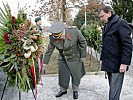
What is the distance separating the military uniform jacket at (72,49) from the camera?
482 cm

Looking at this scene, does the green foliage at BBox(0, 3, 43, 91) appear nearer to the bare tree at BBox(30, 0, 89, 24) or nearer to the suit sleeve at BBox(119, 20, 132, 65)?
the suit sleeve at BBox(119, 20, 132, 65)

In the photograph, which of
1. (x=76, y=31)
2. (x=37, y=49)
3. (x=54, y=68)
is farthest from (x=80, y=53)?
(x=54, y=68)

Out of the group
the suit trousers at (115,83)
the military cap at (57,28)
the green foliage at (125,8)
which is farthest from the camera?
the green foliage at (125,8)

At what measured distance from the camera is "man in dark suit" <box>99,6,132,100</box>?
3670 mm

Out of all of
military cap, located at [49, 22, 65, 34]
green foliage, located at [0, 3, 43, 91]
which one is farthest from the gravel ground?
green foliage, located at [0, 3, 43, 91]

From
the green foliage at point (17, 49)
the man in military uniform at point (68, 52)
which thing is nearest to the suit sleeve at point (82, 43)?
the man in military uniform at point (68, 52)

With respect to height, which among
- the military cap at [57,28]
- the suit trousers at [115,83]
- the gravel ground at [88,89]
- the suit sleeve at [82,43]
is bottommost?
the gravel ground at [88,89]

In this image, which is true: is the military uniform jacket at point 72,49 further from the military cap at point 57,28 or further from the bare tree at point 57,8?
the bare tree at point 57,8

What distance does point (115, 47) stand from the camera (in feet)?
12.5

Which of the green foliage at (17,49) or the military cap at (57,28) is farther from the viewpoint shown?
the military cap at (57,28)

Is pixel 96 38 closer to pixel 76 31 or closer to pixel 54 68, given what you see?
pixel 54 68

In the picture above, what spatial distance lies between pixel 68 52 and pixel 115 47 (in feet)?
4.15

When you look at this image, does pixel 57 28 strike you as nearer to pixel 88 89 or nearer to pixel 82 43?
pixel 82 43

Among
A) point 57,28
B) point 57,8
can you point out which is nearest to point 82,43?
point 57,28
